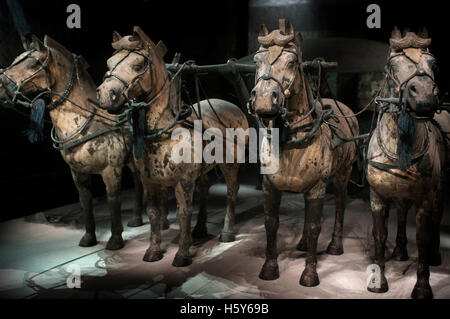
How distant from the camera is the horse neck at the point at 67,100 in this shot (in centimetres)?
475

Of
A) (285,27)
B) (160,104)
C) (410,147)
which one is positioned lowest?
(410,147)

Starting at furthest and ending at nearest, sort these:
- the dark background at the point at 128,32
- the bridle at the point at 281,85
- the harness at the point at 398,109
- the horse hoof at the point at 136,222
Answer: the horse hoof at the point at 136,222, the dark background at the point at 128,32, the bridle at the point at 281,85, the harness at the point at 398,109

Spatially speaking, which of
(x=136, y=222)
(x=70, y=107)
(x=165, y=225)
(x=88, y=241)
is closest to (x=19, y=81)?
(x=70, y=107)

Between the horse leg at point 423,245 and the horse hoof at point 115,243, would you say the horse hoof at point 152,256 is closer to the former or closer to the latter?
the horse hoof at point 115,243

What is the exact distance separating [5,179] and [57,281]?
2.66m

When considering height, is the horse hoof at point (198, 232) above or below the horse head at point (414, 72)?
below

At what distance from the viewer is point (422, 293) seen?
3.61 m

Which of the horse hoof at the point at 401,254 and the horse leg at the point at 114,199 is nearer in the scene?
the horse hoof at the point at 401,254

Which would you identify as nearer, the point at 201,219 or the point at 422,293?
the point at 422,293

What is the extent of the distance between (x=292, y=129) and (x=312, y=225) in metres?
0.98

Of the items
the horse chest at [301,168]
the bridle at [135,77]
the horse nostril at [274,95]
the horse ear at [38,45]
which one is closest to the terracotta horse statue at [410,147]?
the horse chest at [301,168]

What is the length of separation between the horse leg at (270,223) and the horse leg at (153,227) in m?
1.29

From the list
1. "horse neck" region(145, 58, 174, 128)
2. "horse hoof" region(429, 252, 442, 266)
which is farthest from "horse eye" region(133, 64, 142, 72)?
"horse hoof" region(429, 252, 442, 266)

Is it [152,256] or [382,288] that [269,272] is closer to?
[382,288]
